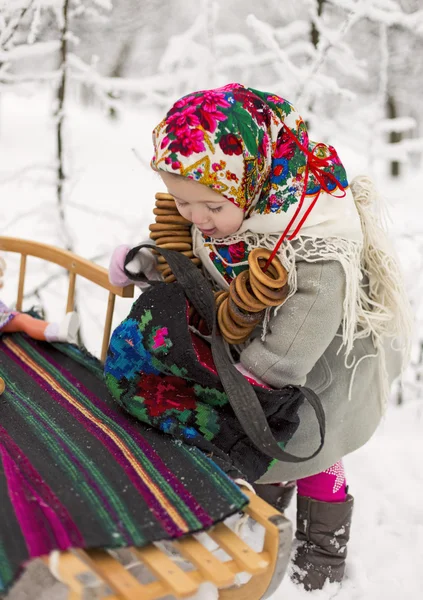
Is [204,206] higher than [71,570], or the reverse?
[204,206]

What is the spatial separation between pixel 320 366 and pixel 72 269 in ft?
2.67

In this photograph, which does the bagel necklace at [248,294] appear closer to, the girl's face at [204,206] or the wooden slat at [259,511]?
the girl's face at [204,206]

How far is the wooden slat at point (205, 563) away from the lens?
3.09ft

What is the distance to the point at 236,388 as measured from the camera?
46.6 inches

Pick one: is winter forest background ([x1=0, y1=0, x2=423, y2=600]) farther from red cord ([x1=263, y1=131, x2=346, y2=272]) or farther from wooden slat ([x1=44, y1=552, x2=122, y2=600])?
wooden slat ([x1=44, y1=552, x2=122, y2=600])

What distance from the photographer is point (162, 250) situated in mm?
1376

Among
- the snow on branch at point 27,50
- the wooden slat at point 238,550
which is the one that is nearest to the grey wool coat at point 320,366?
the wooden slat at point 238,550

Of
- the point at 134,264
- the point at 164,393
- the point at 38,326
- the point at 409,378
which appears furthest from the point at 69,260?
the point at 409,378

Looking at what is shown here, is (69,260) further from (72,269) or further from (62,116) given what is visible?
(62,116)

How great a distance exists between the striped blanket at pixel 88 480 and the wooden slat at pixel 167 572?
0.02m

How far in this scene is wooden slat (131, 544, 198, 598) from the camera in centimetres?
90

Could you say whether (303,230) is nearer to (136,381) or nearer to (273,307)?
(273,307)

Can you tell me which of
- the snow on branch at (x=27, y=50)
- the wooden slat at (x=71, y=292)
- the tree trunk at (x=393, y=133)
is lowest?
the wooden slat at (x=71, y=292)

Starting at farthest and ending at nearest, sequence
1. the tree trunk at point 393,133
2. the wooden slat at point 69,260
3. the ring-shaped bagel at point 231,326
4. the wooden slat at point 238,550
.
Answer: the tree trunk at point 393,133 → the wooden slat at point 69,260 → the ring-shaped bagel at point 231,326 → the wooden slat at point 238,550
